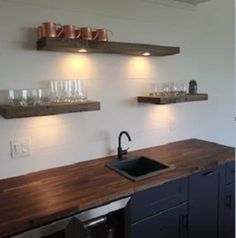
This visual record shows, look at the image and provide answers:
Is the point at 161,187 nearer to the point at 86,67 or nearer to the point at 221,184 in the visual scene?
the point at 221,184

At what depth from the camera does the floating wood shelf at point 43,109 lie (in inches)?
59.9

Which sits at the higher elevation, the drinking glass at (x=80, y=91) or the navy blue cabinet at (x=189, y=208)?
the drinking glass at (x=80, y=91)

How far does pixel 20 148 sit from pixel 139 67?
120cm

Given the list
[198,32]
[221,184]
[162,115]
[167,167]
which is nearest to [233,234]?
[221,184]

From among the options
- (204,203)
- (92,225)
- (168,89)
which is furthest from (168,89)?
(92,225)

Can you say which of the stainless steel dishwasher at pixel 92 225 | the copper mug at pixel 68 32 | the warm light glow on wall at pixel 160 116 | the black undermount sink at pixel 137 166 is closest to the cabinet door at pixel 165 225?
the stainless steel dishwasher at pixel 92 225

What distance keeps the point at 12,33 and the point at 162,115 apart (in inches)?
57.6

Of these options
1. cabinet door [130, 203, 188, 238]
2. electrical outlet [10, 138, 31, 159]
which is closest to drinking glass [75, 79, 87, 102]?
electrical outlet [10, 138, 31, 159]

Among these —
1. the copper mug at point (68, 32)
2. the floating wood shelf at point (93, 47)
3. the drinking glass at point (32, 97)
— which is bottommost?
the drinking glass at point (32, 97)

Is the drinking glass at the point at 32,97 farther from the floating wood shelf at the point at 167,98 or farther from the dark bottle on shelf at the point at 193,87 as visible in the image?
the dark bottle on shelf at the point at 193,87

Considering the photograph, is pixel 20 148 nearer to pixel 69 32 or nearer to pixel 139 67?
pixel 69 32

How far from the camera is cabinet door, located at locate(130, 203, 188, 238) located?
5.30 ft

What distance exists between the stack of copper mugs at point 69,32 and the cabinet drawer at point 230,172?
54.3 inches

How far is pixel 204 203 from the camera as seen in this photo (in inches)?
77.0
